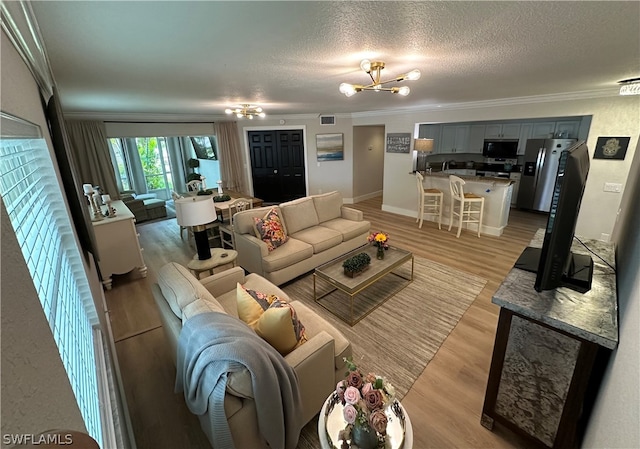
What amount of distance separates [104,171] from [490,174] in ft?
27.5

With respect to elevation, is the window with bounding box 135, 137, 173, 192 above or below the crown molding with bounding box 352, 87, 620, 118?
below

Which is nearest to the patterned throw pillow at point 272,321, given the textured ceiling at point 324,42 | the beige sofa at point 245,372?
the beige sofa at point 245,372

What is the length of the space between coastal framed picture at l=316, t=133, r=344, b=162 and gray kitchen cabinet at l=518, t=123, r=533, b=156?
3979mm

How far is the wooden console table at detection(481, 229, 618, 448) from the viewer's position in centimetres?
125

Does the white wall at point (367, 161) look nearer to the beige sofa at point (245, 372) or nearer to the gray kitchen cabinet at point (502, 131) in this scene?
the gray kitchen cabinet at point (502, 131)

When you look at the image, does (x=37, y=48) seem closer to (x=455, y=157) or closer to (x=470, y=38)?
(x=470, y=38)

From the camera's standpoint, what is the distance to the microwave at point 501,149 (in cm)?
614

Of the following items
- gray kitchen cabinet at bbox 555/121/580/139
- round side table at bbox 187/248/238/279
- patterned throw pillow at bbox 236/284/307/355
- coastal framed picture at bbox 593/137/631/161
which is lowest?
round side table at bbox 187/248/238/279

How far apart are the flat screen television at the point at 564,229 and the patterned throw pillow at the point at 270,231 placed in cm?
256

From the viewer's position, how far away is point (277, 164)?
6996mm

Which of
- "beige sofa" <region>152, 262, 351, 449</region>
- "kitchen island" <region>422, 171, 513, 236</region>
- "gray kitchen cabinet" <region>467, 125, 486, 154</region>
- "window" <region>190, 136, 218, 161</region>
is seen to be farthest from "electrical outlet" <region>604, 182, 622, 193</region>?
"window" <region>190, 136, 218, 161</region>

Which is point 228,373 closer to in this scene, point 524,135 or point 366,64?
point 366,64

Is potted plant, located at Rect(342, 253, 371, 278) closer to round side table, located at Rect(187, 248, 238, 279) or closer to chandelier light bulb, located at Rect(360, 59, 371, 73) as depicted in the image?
round side table, located at Rect(187, 248, 238, 279)

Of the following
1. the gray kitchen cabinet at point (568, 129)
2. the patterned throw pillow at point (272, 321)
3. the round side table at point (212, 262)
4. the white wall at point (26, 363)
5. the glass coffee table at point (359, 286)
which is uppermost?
the gray kitchen cabinet at point (568, 129)
